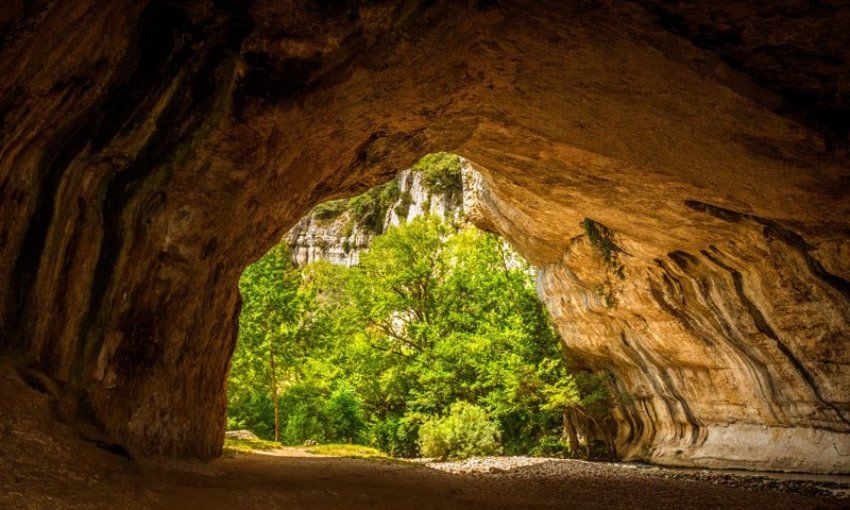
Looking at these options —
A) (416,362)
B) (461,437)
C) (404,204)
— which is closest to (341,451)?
(461,437)

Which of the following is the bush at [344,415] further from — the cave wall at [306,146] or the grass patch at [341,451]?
the cave wall at [306,146]

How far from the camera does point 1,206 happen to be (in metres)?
5.12

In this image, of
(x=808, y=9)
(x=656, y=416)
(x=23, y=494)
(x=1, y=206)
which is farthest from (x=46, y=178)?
(x=656, y=416)

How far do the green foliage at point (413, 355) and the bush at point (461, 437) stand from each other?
1.6 inches

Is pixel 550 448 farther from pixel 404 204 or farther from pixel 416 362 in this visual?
pixel 404 204

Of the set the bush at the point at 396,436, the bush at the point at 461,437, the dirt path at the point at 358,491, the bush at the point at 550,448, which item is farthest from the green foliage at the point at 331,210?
the dirt path at the point at 358,491

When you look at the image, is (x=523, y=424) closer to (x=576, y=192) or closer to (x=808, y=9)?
(x=576, y=192)

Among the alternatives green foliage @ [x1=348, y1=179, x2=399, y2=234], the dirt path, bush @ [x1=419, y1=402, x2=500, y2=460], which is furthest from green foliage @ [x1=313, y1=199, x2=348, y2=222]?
the dirt path

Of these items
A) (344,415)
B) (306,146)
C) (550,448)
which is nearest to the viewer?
(306,146)

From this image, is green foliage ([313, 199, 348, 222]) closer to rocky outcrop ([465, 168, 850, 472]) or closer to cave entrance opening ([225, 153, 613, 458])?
cave entrance opening ([225, 153, 613, 458])

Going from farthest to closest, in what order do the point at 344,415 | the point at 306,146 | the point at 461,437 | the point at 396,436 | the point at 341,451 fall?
the point at 344,415 < the point at 396,436 < the point at 461,437 < the point at 341,451 < the point at 306,146

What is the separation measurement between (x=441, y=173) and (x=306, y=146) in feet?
125

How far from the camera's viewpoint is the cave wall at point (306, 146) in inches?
214

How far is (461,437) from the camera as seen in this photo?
1934 cm
